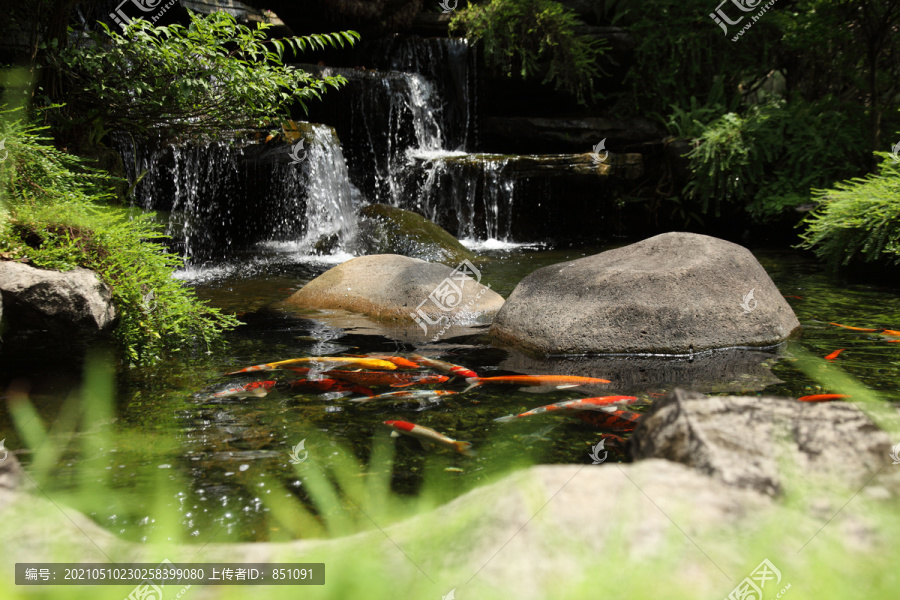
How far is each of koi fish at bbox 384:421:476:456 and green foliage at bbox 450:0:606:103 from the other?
11893 millimetres

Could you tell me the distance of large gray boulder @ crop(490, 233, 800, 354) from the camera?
4.56 meters

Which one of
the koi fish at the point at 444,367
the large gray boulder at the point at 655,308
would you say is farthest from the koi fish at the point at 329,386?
the large gray boulder at the point at 655,308

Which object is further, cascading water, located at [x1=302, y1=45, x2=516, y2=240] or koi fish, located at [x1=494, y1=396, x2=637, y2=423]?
cascading water, located at [x1=302, y1=45, x2=516, y2=240]

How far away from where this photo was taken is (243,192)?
35.7ft

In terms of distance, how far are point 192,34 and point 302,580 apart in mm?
5270

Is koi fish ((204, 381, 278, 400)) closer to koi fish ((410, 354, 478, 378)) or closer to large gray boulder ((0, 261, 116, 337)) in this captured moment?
large gray boulder ((0, 261, 116, 337))

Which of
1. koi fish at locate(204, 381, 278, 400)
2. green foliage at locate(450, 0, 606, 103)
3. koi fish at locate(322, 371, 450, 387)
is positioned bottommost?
koi fish at locate(204, 381, 278, 400)

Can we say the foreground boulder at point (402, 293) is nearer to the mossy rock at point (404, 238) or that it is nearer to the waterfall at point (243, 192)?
the mossy rock at point (404, 238)

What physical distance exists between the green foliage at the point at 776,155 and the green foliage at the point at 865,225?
2589 mm

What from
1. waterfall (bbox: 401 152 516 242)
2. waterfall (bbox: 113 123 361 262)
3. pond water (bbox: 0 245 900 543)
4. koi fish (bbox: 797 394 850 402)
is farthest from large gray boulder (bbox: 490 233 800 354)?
waterfall (bbox: 401 152 516 242)

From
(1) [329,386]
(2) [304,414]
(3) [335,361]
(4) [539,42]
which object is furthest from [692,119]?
(2) [304,414]

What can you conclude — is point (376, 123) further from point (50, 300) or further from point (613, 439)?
point (613, 439)

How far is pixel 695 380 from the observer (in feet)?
12.8

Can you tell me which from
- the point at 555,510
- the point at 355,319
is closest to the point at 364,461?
the point at 555,510
